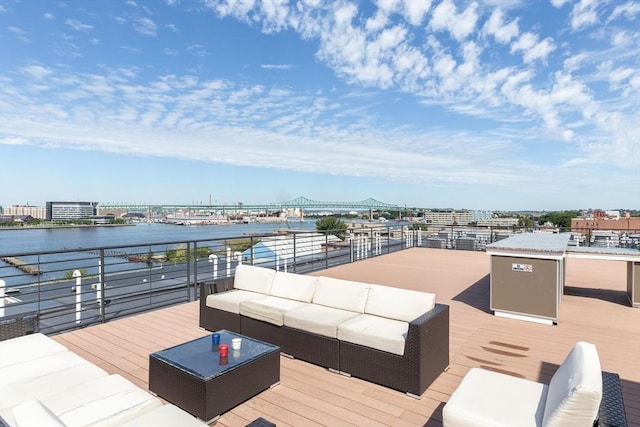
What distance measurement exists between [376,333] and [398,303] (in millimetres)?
475

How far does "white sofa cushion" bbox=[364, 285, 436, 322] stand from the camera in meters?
2.95

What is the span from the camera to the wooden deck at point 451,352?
90.2 inches

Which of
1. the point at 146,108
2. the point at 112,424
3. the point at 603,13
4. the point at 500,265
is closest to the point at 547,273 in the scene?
the point at 500,265

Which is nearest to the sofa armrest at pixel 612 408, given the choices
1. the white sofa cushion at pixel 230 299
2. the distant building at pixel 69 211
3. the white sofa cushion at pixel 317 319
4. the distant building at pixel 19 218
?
the white sofa cushion at pixel 317 319

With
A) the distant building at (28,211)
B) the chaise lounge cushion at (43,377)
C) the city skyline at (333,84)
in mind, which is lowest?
the chaise lounge cushion at (43,377)

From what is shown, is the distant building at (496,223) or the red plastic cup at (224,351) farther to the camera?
the distant building at (496,223)

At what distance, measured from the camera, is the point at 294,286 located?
3.78m

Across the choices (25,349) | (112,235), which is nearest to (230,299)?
(25,349)

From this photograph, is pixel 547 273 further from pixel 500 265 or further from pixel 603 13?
pixel 603 13

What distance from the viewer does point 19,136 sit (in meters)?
15.0

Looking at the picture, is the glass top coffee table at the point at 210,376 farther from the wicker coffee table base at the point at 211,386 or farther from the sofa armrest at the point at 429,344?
the sofa armrest at the point at 429,344

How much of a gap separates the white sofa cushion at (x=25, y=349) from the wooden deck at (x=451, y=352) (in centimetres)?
62

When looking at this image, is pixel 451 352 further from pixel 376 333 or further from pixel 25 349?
pixel 25 349

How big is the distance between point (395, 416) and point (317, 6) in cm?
948
